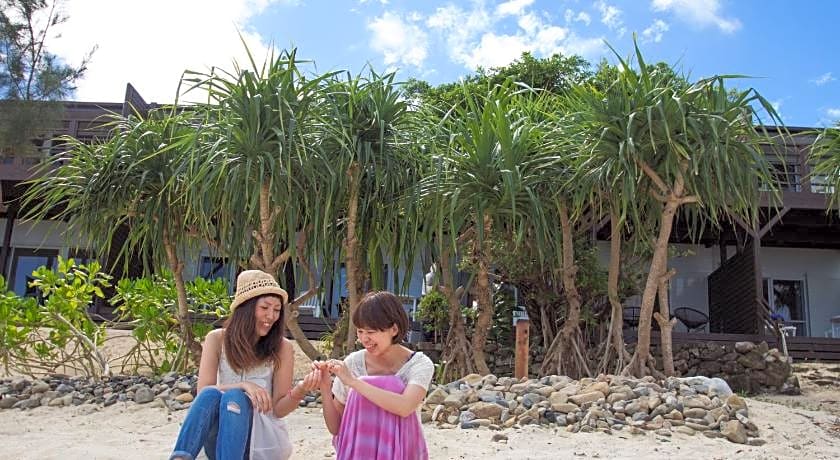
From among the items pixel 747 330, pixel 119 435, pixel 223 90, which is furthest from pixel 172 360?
pixel 747 330

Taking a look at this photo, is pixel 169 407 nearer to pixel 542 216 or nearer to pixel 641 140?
pixel 542 216

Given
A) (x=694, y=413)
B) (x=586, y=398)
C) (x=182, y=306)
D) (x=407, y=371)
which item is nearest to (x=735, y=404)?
(x=694, y=413)

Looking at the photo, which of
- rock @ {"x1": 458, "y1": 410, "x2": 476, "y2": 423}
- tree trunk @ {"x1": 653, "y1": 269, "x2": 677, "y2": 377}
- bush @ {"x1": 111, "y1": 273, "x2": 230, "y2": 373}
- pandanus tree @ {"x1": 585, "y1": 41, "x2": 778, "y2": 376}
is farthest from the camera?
bush @ {"x1": 111, "y1": 273, "x2": 230, "y2": 373}

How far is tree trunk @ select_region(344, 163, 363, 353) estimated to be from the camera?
5.21 metres

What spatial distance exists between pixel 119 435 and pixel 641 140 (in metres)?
3.73

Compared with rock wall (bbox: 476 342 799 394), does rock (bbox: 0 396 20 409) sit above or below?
below

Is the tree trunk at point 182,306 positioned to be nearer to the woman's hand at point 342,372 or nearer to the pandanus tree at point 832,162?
the woman's hand at point 342,372

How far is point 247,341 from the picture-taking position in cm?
266

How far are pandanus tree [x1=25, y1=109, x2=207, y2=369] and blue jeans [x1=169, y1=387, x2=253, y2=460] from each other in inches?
133

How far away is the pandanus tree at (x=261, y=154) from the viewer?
4754mm

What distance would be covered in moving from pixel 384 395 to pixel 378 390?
0.08 ft

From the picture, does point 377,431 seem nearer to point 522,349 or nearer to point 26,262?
point 522,349

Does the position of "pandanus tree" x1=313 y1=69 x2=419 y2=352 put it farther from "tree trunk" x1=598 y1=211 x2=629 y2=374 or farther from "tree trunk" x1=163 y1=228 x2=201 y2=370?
"tree trunk" x1=598 y1=211 x2=629 y2=374

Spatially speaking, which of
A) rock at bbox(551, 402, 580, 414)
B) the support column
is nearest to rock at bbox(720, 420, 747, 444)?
rock at bbox(551, 402, 580, 414)
